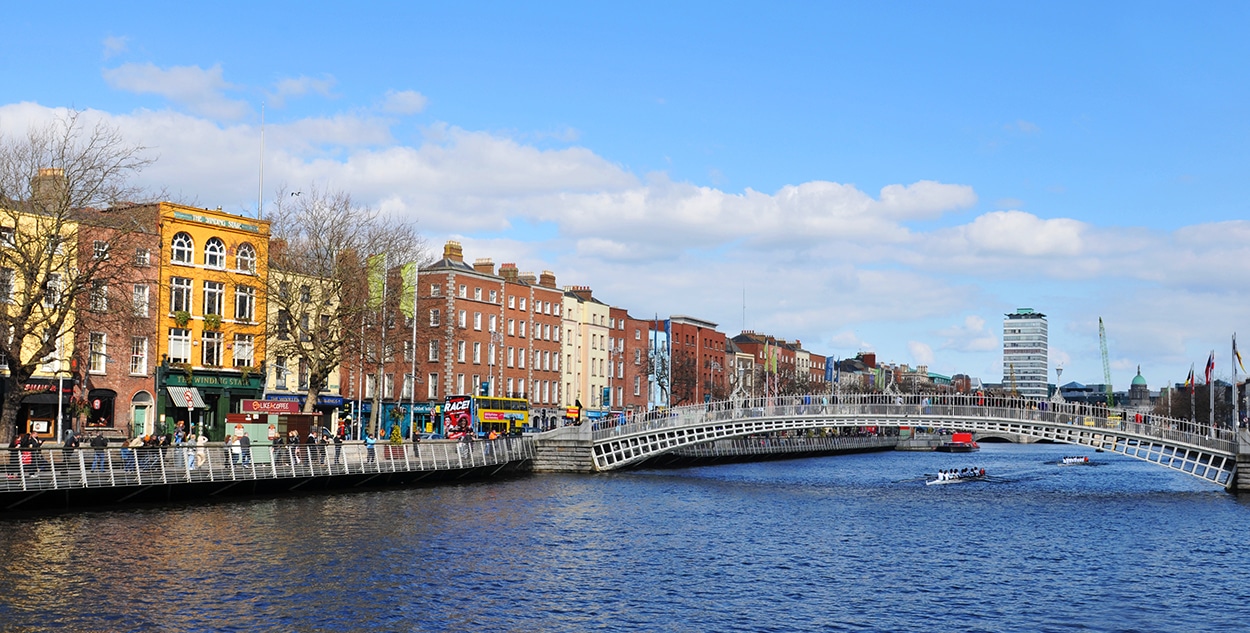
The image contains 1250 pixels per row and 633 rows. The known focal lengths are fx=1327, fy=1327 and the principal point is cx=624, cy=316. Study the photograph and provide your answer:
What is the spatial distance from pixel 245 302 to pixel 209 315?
11.5 feet

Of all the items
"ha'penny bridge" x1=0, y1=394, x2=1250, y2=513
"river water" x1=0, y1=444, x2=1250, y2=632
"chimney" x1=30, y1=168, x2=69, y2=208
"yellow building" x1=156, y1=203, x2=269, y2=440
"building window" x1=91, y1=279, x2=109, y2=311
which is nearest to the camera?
"river water" x1=0, y1=444, x2=1250, y2=632

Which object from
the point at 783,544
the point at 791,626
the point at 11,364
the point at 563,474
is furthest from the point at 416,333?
the point at 791,626

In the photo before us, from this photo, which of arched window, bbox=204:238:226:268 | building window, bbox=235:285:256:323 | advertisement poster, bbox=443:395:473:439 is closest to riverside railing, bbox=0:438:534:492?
building window, bbox=235:285:256:323

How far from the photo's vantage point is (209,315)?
78500 mm

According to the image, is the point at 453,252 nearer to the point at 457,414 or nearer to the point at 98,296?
the point at 457,414

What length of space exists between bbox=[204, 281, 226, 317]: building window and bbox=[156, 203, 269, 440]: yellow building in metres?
0.06

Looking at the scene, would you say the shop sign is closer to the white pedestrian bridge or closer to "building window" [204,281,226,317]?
"building window" [204,281,226,317]

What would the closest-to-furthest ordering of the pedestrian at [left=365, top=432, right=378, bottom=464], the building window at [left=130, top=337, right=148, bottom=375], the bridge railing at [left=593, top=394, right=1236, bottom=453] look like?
Result: the pedestrian at [left=365, top=432, right=378, bottom=464], the bridge railing at [left=593, top=394, right=1236, bottom=453], the building window at [left=130, top=337, right=148, bottom=375]

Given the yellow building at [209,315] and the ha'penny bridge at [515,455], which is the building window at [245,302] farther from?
the ha'penny bridge at [515,455]

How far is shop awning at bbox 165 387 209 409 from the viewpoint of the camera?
76.4m

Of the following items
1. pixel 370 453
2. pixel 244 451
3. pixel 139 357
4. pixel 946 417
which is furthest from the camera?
pixel 139 357

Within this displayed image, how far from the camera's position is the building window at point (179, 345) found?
77450mm

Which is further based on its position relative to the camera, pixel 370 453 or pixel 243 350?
pixel 243 350

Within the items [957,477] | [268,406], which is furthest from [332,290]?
[957,477]
